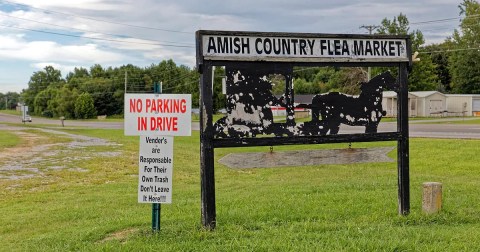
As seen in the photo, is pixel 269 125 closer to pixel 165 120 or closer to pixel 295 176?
pixel 165 120

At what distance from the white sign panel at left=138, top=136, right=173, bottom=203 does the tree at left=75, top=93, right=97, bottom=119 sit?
9069 cm

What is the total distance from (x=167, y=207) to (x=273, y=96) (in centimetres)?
304

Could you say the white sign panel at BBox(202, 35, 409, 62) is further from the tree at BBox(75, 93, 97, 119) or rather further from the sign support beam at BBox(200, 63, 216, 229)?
the tree at BBox(75, 93, 97, 119)

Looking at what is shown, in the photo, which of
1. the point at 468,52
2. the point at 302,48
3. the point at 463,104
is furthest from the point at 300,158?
the point at 468,52

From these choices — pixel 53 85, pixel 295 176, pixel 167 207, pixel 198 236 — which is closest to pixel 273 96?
pixel 198 236

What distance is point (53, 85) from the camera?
426 ft

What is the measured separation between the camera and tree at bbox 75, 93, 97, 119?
92.9 m

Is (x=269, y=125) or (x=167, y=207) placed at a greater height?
(x=269, y=125)

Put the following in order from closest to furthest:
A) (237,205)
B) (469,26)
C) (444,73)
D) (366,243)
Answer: (366,243) → (237,205) → (469,26) → (444,73)

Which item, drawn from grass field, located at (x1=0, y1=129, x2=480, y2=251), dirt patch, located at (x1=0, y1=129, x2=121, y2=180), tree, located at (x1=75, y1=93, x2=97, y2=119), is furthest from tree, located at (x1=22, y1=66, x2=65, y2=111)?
grass field, located at (x1=0, y1=129, x2=480, y2=251)

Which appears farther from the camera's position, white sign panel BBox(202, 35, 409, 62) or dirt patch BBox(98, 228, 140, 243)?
white sign panel BBox(202, 35, 409, 62)

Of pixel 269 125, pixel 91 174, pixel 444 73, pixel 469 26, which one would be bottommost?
pixel 91 174

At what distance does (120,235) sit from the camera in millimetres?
6125

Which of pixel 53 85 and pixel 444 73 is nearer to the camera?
A: pixel 444 73
